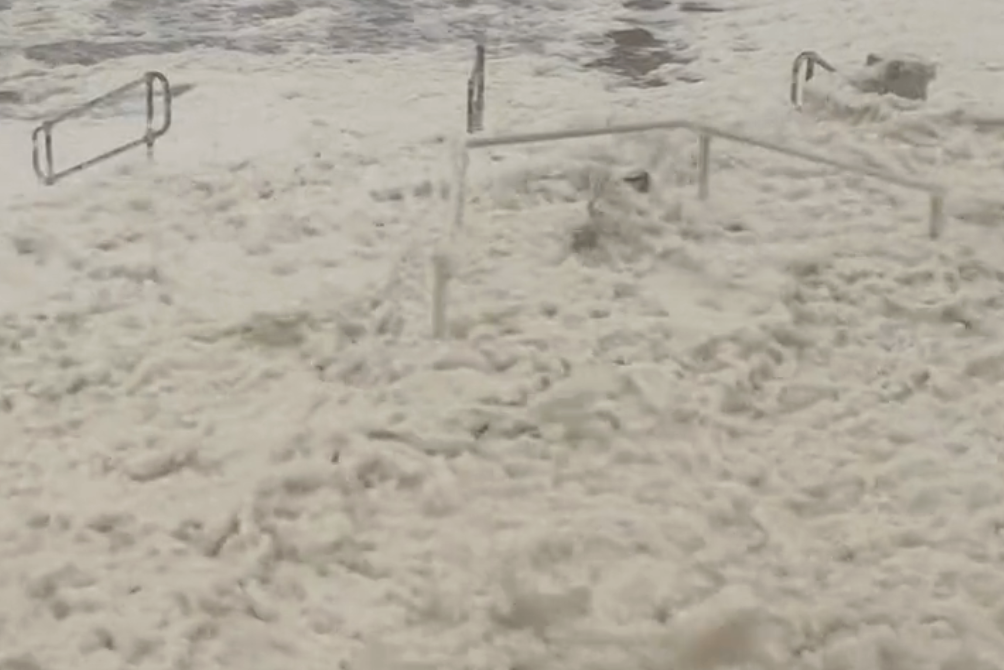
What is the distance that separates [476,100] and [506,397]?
1690mm

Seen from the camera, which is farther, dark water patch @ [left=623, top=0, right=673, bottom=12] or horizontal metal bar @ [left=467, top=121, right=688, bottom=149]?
dark water patch @ [left=623, top=0, right=673, bottom=12]

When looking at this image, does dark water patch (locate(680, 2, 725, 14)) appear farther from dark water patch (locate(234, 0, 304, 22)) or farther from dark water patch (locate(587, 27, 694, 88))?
dark water patch (locate(234, 0, 304, 22))

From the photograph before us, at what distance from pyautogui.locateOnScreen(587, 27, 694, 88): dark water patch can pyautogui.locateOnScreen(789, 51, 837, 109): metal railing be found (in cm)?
41

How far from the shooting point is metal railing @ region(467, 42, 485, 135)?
4.57 metres

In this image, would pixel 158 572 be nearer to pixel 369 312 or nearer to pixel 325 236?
pixel 369 312

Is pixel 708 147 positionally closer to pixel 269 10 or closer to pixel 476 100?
pixel 476 100

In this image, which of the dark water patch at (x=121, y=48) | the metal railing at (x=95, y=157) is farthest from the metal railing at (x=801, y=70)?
the metal railing at (x=95, y=157)

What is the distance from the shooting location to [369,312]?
137 inches

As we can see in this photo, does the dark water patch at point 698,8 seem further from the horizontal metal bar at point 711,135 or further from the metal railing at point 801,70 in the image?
the horizontal metal bar at point 711,135

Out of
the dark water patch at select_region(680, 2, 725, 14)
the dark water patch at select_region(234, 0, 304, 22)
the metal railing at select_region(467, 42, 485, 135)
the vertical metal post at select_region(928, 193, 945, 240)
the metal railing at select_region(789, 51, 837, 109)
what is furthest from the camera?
the dark water patch at select_region(680, 2, 725, 14)

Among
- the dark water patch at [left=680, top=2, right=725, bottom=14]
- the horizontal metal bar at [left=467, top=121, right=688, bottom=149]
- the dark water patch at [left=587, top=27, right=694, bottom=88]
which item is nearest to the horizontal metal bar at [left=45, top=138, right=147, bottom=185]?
the horizontal metal bar at [left=467, top=121, right=688, bottom=149]

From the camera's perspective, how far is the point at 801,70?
4941 millimetres

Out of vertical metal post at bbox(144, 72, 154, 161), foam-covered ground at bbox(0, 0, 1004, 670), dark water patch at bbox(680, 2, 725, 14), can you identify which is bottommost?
foam-covered ground at bbox(0, 0, 1004, 670)

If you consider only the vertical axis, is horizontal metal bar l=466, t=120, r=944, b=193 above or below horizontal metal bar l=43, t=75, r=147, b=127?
above
